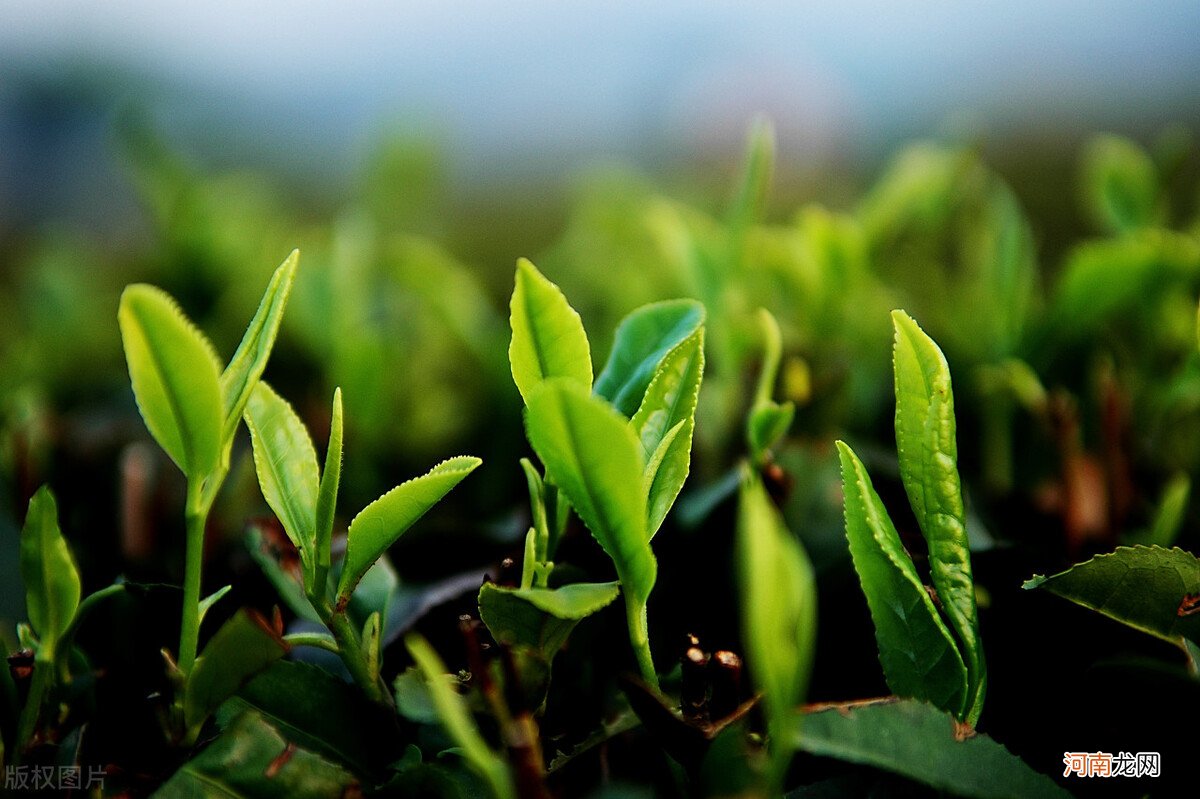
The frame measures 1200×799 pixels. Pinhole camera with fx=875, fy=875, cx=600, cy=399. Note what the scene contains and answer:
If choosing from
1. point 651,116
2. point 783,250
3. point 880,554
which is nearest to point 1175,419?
point 783,250

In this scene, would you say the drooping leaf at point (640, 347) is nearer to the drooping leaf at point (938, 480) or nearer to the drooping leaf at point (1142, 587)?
the drooping leaf at point (938, 480)

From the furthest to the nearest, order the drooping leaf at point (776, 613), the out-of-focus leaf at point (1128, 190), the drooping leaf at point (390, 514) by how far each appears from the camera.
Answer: the out-of-focus leaf at point (1128, 190)
the drooping leaf at point (390, 514)
the drooping leaf at point (776, 613)

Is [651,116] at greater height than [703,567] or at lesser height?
greater

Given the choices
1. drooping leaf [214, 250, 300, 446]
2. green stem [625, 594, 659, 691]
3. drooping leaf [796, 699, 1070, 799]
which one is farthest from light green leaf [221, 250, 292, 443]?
drooping leaf [796, 699, 1070, 799]

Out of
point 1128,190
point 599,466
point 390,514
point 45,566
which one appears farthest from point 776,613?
point 1128,190

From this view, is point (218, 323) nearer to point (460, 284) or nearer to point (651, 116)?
point (460, 284)

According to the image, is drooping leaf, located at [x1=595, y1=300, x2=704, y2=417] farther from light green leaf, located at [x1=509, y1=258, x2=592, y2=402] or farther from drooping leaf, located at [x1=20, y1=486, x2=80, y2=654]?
drooping leaf, located at [x1=20, y1=486, x2=80, y2=654]

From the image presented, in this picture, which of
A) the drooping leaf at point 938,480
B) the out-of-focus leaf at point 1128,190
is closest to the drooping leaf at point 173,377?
the drooping leaf at point 938,480

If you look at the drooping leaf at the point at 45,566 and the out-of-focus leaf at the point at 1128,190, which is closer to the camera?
the drooping leaf at the point at 45,566
